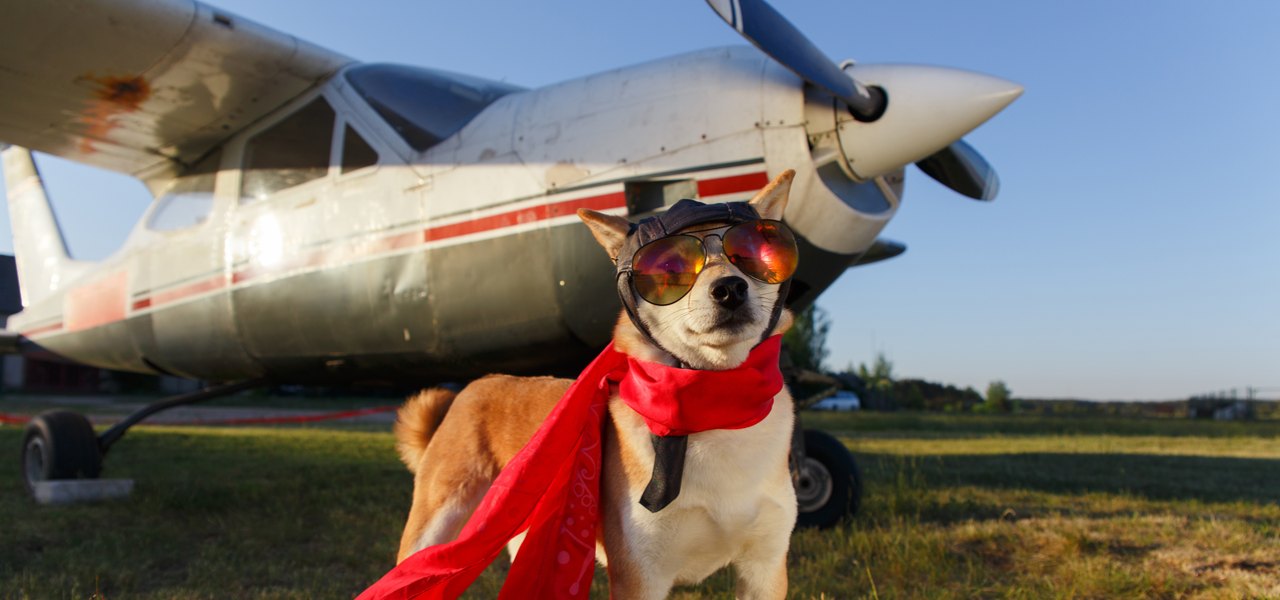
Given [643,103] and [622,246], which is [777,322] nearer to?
[622,246]

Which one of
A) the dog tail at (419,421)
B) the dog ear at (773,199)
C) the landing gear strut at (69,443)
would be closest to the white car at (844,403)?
the landing gear strut at (69,443)

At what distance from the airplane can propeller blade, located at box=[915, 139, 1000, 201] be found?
0.05 feet

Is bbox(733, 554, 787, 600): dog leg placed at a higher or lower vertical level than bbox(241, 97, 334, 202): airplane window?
lower

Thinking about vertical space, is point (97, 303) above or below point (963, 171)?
below

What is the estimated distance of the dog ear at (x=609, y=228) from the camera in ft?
5.94

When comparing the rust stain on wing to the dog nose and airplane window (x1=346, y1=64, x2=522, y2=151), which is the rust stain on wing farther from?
the dog nose

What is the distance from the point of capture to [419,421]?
2.78 m

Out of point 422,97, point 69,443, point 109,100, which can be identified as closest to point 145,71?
point 109,100

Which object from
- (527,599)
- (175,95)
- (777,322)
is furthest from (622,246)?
(175,95)

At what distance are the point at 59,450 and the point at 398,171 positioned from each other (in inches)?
150

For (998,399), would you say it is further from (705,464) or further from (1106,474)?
(705,464)

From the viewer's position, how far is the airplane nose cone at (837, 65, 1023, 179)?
134 inches

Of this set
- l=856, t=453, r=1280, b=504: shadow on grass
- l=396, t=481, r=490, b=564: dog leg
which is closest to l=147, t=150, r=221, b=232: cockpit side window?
l=396, t=481, r=490, b=564: dog leg

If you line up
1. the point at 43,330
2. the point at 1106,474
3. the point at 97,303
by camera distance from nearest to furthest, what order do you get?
the point at 97,303 < the point at 43,330 < the point at 1106,474
